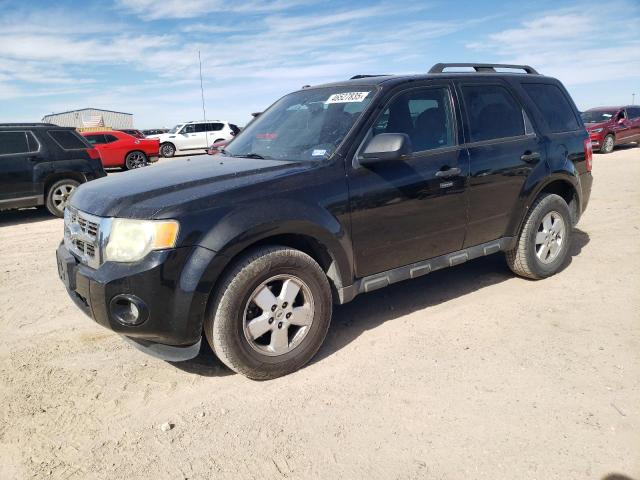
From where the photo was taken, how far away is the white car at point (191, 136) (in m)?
24.6

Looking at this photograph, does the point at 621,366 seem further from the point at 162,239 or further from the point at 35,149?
the point at 35,149

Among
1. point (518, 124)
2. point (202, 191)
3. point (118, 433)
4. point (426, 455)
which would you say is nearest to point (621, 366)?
point (426, 455)

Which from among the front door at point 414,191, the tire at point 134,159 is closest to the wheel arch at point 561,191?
the front door at point 414,191

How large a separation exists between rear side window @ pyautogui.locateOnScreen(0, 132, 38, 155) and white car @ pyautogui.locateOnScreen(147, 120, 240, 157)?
1614 centimetres

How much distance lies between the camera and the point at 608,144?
59.1 feet

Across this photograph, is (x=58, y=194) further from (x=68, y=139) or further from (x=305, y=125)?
(x=305, y=125)

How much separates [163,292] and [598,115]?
777 inches

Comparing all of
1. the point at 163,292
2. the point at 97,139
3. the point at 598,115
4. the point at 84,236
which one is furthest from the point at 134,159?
the point at 598,115

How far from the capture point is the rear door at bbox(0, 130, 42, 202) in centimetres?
830

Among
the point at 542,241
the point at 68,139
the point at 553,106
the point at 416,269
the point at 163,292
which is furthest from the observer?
the point at 68,139

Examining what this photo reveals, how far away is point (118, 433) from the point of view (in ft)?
8.64

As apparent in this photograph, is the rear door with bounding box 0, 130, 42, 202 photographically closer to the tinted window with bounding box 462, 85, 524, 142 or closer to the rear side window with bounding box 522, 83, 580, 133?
the tinted window with bounding box 462, 85, 524, 142

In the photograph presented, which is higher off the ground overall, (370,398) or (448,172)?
(448,172)

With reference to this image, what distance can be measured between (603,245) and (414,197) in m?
3.54
